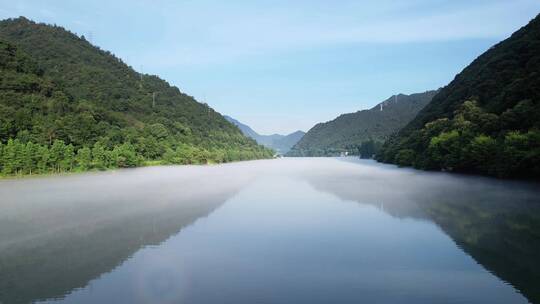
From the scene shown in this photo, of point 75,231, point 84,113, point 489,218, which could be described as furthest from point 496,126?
point 84,113

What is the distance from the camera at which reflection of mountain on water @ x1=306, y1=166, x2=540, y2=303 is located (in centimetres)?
1370

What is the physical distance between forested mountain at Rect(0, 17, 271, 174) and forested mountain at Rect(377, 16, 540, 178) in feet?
188

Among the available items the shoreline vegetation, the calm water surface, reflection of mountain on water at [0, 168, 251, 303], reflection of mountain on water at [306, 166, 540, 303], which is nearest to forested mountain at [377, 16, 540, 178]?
reflection of mountain on water at [306, 166, 540, 303]

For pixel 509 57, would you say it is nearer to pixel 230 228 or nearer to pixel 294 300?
pixel 230 228

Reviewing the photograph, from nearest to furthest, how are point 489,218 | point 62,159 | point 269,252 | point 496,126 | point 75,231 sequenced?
point 269,252
point 75,231
point 489,218
point 496,126
point 62,159

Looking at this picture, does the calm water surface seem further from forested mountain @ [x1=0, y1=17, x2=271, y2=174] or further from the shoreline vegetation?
forested mountain @ [x1=0, y1=17, x2=271, y2=174]

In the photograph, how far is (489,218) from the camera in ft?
78.0

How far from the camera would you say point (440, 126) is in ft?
266

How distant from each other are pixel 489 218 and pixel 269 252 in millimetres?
14510

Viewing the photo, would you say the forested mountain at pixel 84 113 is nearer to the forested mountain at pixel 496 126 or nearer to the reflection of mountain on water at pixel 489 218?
the reflection of mountain on water at pixel 489 218

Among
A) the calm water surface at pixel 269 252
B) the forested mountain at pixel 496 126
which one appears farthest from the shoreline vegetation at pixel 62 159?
the forested mountain at pixel 496 126

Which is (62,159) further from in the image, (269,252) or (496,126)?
(496,126)

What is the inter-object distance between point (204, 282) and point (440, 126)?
77.3m

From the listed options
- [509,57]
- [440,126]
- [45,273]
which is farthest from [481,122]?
[45,273]
